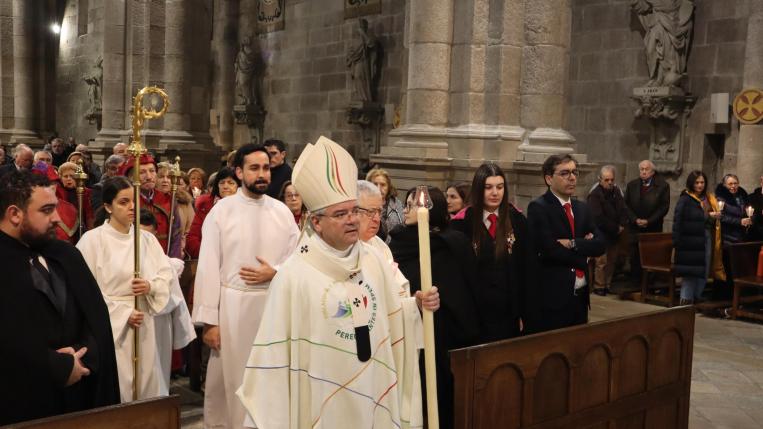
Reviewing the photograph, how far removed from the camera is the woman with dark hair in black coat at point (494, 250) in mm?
4691

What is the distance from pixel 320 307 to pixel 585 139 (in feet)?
36.3

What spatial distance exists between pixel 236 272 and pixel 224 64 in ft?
53.4

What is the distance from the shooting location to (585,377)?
4.26 meters

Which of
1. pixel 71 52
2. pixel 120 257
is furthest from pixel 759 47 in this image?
pixel 71 52

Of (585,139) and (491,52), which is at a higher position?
(491,52)

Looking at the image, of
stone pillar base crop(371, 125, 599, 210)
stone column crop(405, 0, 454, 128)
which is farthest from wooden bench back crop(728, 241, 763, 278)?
stone column crop(405, 0, 454, 128)

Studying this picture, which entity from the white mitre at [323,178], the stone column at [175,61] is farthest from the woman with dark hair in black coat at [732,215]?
the stone column at [175,61]

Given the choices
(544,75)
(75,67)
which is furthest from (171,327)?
(75,67)

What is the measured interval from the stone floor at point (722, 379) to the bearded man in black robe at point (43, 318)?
2.11 m

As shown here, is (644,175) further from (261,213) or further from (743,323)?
(261,213)

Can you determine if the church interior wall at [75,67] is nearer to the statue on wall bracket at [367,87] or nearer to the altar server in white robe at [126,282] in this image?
the statue on wall bracket at [367,87]

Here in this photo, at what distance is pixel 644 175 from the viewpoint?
10688mm

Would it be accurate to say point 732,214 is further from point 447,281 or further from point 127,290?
point 127,290

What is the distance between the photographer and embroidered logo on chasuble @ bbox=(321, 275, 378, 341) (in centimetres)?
294
